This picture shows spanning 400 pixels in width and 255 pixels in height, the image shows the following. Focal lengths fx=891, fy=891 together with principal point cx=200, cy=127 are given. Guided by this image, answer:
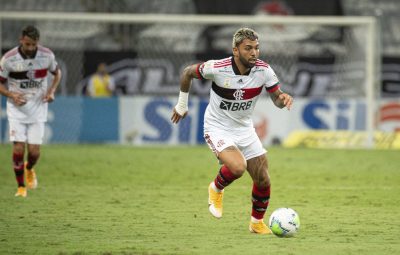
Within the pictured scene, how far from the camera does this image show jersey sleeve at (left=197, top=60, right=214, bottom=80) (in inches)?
379

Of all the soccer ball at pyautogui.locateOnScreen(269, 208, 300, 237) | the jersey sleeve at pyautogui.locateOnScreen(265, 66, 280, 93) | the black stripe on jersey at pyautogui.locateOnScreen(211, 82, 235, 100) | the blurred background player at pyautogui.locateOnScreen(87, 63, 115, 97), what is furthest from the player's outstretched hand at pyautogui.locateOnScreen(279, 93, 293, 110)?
the blurred background player at pyautogui.locateOnScreen(87, 63, 115, 97)

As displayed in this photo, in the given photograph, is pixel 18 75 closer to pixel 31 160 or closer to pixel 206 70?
pixel 31 160

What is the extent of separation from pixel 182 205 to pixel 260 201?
2.79 meters

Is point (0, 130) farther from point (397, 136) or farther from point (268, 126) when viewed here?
point (397, 136)

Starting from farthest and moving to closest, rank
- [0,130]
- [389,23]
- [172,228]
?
[389,23] < [0,130] < [172,228]

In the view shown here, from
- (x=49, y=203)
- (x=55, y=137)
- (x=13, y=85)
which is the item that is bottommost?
(x=55, y=137)

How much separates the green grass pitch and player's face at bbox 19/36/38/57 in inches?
83.5

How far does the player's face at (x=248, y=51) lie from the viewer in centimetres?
945

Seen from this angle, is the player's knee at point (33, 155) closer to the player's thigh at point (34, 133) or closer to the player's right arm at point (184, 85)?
the player's thigh at point (34, 133)

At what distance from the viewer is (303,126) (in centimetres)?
2322

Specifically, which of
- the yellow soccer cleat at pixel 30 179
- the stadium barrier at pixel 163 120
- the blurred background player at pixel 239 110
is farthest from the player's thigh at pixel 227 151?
the stadium barrier at pixel 163 120

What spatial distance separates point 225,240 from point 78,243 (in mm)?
1453

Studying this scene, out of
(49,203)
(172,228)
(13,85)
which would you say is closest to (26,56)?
(13,85)

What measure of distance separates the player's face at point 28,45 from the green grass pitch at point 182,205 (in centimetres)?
212
